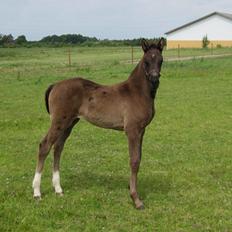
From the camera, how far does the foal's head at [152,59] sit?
6879 millimetres

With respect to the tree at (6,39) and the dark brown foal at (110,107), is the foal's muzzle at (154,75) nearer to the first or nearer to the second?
the dark brown foal at (110,107)

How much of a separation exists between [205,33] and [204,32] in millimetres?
256

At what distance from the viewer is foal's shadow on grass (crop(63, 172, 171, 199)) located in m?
7.93

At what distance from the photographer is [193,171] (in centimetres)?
890

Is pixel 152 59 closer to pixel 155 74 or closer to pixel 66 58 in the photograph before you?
pixel 155 74

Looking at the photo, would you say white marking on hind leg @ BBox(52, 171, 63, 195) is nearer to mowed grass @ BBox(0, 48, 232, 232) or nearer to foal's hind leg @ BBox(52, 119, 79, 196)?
foal's hind leg @ BBox(52, 119, 79, 196)

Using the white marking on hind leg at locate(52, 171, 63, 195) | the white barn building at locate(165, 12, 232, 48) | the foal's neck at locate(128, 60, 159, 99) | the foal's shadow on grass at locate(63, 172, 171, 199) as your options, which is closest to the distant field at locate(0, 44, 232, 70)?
the foal's shadow on grass at locate(63, 172, 171, 199)

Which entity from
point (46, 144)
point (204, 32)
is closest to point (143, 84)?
point (46, 144)

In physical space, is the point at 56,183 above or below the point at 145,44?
below

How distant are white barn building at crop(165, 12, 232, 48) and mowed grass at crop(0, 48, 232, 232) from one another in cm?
7395

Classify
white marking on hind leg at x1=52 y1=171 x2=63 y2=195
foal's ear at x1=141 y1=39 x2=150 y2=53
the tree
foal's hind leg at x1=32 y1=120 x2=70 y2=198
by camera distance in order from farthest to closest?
the tree, white marking on hind leg at x1=52 y1=171 x2=63 y2=195, foal's hind leg at x1=32 y1=120 x2=70 y2=198, foal's ear at x1=141 y1=39 x2=150 y2=53

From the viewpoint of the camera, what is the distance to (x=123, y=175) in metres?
8.70

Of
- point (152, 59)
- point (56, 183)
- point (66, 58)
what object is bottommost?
point (66, 58)

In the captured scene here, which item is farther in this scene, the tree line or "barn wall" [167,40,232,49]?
"barn wall" [167,40,232,49]
